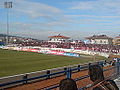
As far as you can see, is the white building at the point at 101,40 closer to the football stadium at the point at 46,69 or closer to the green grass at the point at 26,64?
the football stadium at the point at 46,69

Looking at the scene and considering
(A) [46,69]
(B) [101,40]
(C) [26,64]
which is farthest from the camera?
(B) [101,40]

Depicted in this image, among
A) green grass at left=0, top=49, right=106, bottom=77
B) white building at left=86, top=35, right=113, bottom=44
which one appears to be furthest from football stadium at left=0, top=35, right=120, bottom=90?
white building at left=86, top=35, right=113, bottom=44

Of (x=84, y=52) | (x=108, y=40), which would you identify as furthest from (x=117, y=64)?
(x=108, y=40)

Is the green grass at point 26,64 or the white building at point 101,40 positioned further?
the white building at point 101,40

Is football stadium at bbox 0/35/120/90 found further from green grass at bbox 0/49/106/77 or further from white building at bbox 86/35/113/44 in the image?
white building at bbox 86/35/113/44

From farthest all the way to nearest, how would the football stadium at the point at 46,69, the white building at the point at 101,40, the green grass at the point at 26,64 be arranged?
the white building at the point at 101,40 < the green grass at the point at 26,64 < the football stadium at the point at 46,69

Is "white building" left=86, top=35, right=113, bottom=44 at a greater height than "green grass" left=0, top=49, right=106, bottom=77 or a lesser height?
greater

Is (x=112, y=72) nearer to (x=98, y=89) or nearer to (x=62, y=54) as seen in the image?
(x=98, y=89)

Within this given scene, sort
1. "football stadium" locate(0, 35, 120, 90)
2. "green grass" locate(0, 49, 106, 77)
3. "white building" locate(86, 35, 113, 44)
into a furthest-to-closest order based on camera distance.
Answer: "white building" locate(86, 35, 113, 44) < "green grass" locate(0, 49, 106, 77) < "football stadium" locate(0, 35, 120, 90)

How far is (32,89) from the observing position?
35.5ft

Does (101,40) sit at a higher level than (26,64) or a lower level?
higher

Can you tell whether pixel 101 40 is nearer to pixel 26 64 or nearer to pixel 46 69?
pixel 26 64

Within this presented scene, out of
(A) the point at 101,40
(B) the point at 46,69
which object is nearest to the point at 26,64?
(B) the point at 46,69

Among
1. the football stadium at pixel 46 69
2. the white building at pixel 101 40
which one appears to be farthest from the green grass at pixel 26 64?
the white building at pixel 101 40
